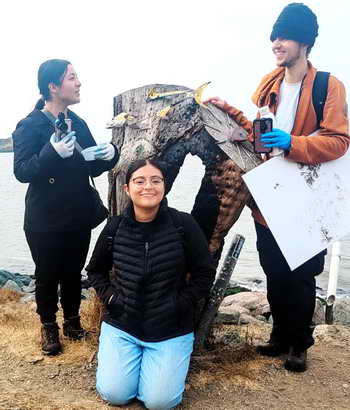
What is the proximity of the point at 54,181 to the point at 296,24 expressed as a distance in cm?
209

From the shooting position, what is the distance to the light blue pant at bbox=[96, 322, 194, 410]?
10.3ft

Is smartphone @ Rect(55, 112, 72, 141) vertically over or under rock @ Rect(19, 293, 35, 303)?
over

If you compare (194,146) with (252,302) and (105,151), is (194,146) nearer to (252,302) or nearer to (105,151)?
(105,151)

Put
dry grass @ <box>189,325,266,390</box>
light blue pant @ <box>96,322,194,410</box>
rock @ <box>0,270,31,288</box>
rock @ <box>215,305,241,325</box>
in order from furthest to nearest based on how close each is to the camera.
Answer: rock @ <box>0,270,31,288</box> → rock @ <box>215,305,241,325</box> → dry grass @ <box>189,325,266,390</box> → light blue pant @ <box>96,322,194,410</box>

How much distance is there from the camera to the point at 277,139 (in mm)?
3236

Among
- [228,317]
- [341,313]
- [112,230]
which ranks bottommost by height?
[341,313]

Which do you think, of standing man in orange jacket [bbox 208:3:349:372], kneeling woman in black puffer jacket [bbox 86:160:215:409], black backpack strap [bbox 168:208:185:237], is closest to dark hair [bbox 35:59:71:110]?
kneeling woman in black puffer jacket [bbox 86:160:215:409]

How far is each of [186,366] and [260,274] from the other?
10.7m

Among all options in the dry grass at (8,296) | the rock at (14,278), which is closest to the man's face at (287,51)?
the dry grass at (8,296)

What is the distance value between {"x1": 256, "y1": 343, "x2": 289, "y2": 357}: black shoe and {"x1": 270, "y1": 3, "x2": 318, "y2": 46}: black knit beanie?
245 centimetres

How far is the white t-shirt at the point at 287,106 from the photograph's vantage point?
3453 mm

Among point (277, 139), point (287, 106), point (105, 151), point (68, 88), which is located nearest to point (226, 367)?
point (277, 139)

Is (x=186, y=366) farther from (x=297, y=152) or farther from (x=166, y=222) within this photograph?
(x=297, y=152)

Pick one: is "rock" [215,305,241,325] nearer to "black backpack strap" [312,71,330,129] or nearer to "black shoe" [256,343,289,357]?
"black shoe" [256,343,289,357]
